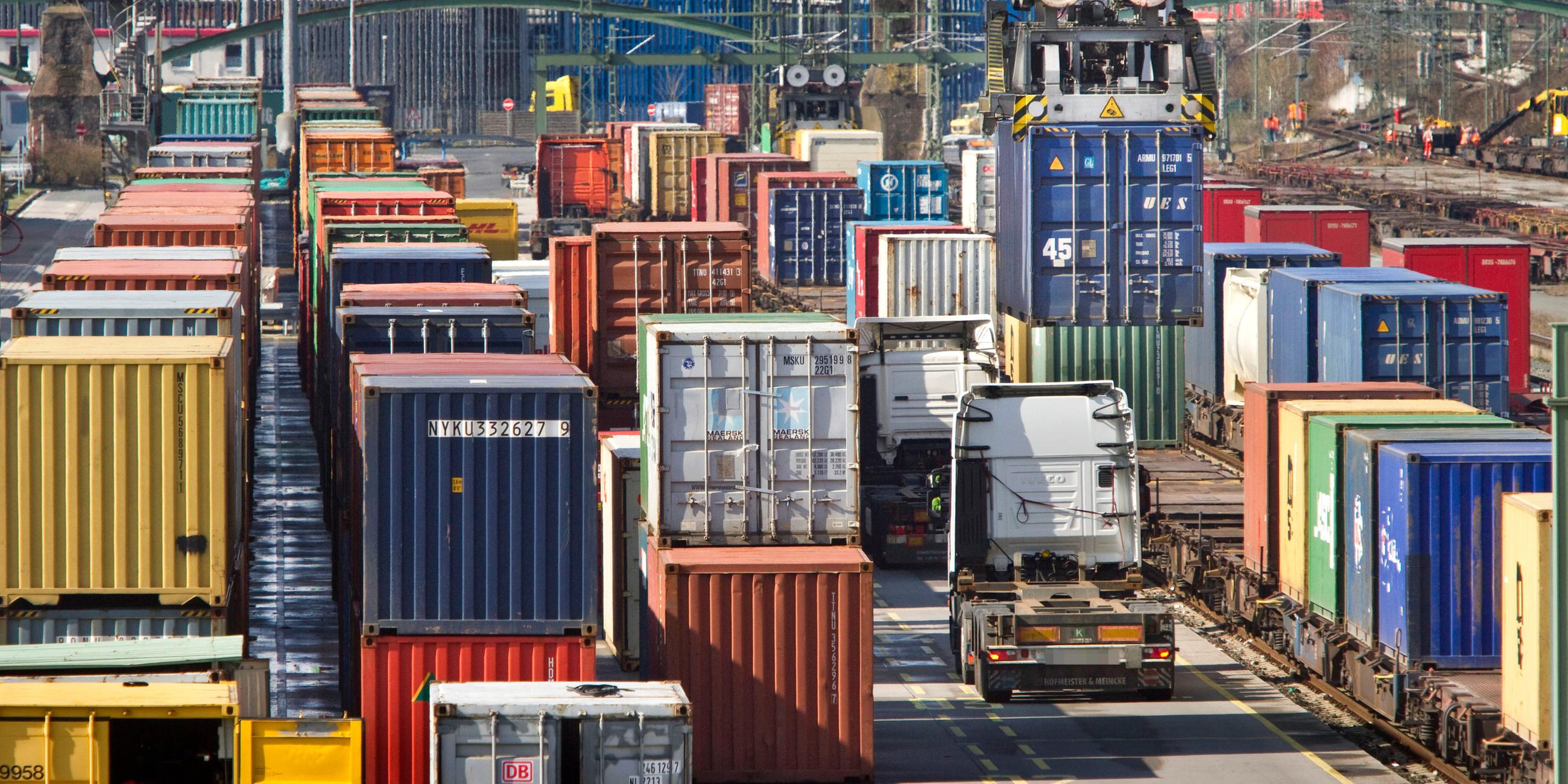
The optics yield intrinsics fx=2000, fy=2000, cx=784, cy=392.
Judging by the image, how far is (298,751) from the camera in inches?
564

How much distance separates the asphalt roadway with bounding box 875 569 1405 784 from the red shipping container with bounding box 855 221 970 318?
18.5 meters

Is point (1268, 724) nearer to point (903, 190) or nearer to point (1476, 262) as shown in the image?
point (1476, 262)

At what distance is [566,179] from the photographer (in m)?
81.8

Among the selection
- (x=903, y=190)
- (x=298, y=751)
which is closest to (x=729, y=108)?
(x=903, y=190)

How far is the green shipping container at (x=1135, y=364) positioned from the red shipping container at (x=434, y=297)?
11.4 metres

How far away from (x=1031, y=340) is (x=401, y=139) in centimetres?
9484

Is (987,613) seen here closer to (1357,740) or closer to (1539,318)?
(1357,740)

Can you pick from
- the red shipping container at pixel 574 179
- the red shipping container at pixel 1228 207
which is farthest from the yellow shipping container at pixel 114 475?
the red shipping container at pixel 574 179

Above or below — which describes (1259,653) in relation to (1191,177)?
below

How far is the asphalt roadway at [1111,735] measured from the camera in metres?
19.9

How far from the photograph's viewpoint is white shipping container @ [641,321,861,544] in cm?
2041

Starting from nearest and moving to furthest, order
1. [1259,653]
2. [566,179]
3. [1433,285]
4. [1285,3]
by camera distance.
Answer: [1259,653] → [1433,285] → [566,179] → [1285,3]

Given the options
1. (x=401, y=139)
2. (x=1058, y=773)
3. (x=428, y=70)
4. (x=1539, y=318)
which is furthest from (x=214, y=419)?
Answer: (x=428, y=70)

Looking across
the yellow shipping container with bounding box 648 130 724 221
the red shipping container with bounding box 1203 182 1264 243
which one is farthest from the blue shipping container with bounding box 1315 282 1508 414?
the yellow shipping container with bounding box 648 130 724 221
